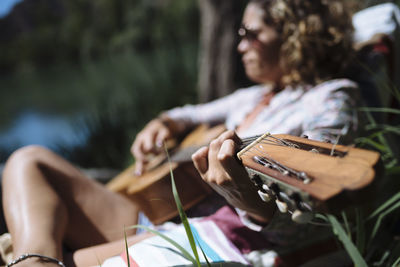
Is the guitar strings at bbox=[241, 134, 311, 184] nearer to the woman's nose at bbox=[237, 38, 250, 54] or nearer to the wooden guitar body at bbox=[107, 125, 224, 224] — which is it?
the wooden guitar body at bbox=[107, 125, 224, 224]

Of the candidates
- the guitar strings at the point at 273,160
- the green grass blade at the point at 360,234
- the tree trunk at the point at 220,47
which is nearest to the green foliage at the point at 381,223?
the green grass blade at the point at 360,234

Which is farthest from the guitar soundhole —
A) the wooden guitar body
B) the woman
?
the wooden guitar body

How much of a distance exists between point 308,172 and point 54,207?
79cm

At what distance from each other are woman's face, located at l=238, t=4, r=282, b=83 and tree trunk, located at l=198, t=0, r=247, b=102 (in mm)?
1144

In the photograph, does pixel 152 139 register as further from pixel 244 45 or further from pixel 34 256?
pixel 34 256

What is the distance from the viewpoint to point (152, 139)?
1608mm

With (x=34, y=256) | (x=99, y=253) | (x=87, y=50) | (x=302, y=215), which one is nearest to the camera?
(x=302, y=215)

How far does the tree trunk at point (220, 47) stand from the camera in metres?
2.39

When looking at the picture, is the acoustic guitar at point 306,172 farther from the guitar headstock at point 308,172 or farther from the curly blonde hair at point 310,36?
the curly blonde hair at point 310,36

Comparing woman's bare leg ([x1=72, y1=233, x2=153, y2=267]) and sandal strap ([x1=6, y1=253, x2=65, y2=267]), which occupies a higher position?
sandal strap ([x1=6, y1=253, x2=65, y2=267])

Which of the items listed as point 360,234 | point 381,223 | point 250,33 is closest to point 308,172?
point 360,234

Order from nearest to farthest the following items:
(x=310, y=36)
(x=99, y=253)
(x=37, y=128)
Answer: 1. (x=99, y=253)
2. (x=310, y=36)
3. (x=37, y=128)

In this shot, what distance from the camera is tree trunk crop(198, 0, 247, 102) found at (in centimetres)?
239

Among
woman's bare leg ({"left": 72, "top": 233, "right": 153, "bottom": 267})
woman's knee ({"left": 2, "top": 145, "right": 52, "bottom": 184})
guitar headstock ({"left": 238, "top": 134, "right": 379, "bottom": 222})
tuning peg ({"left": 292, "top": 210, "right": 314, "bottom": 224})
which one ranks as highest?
woman's knee ({"left": 2, "top": 145, "right": 52, "bottom": 184})
